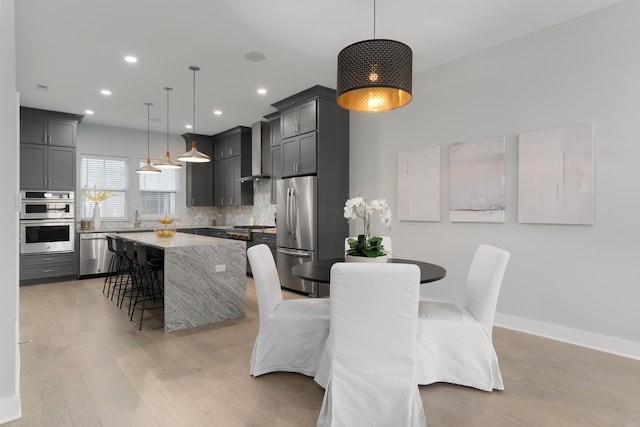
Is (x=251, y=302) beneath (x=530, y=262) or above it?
beneath

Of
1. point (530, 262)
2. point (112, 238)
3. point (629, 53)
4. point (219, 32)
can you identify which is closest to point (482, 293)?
point (530, 262)

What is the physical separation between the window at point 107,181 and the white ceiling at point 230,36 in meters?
1.98

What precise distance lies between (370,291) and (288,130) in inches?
167

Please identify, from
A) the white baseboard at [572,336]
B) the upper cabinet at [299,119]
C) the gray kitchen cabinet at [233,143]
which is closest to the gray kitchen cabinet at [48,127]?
the gray kitchen cabinet at [233,143]

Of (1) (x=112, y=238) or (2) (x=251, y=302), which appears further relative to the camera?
(1) (x=112, y=238)

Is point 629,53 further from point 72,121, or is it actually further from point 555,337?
point 72,121

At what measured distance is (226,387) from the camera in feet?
8.25

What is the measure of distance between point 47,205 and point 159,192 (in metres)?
2.16

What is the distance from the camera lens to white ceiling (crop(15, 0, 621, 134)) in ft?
10.3

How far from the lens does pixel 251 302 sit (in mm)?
4844

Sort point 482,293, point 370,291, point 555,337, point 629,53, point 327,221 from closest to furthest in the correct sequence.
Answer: point 370,291
point 482,293
point 629,53
point 555,337
point 327,221

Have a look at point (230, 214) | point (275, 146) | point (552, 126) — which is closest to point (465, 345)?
point (552, 126)

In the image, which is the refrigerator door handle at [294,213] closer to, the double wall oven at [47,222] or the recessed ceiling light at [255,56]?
the recessed ceiling light at [255,56]

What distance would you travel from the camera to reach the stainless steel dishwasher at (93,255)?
641 centimetres
